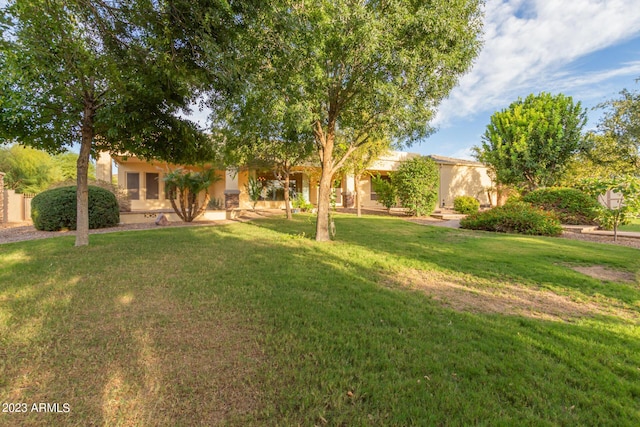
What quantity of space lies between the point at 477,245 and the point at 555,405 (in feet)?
21.8

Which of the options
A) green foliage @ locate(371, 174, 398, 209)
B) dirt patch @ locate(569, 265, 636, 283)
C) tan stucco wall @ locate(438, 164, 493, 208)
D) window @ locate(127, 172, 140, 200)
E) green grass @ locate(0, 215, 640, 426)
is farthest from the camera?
tan stucco wall @ locate(438, 164, 493, 208)

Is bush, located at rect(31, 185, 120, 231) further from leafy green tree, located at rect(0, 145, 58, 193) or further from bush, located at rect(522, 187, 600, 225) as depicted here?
bush, located at rect(522, 187, 600, 225)

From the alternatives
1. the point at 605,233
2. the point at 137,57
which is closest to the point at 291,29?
the point at 137,57

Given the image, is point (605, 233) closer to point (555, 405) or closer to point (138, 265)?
point (555, 405)

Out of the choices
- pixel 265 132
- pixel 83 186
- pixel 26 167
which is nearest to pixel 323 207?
pixel 265 132

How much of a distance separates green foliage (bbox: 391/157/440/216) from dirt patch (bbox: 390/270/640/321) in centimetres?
1162

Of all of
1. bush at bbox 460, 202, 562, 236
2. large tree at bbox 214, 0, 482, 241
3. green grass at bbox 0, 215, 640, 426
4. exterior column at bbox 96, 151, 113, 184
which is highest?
large tree at bbox 214, 0, 482, 241

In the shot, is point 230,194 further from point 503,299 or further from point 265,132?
point 503,299

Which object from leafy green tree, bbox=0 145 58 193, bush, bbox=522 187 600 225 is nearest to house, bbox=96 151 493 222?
bush, bbox=522 187 600 225

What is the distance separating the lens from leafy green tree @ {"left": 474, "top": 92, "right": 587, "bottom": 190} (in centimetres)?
1563

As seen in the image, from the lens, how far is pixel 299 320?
11.0 feet

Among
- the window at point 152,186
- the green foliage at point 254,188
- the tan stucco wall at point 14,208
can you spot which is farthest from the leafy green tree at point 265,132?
the tan stucco wall at point 14,208

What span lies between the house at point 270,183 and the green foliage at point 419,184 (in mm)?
2295

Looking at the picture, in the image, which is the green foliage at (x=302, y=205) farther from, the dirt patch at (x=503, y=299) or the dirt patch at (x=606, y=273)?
the dirt patch at (x=606, y=273)
